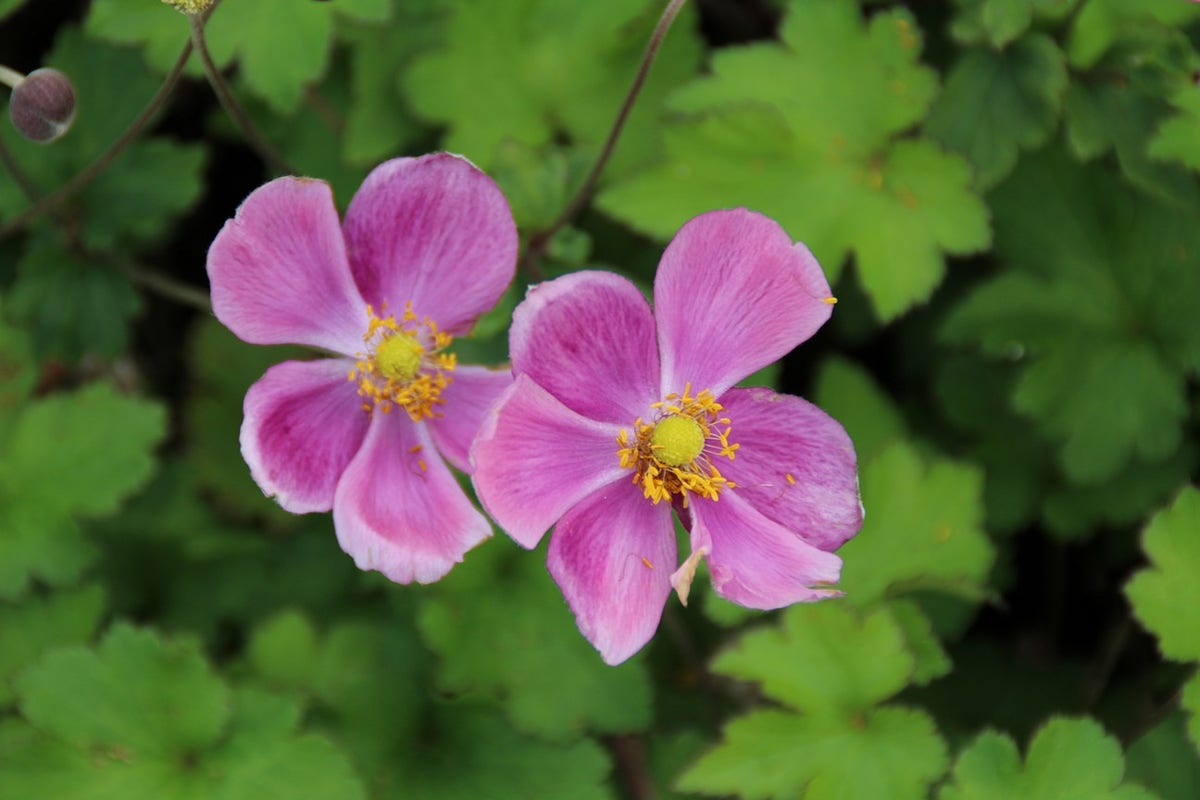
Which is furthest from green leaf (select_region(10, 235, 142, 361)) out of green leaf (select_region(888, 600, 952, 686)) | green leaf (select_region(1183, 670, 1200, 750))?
green leaf (select_region(1183, 670, 1200, 750))

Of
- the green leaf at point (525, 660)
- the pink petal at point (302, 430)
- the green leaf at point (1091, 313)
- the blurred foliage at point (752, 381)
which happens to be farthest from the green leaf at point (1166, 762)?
the pink petal at point (302, 430)

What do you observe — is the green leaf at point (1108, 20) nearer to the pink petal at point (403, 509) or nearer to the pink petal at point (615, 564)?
the pink petal at point (615, 564)

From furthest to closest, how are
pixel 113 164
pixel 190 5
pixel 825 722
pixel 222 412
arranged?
pixel 222 412
pixel 113 164
pixel 825 722
pixel 190 5

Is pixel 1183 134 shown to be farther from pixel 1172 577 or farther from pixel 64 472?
pixel 64 472

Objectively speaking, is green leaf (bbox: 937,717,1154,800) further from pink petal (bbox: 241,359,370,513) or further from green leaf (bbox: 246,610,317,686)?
green leaf (bbox: 246,610,317,686)

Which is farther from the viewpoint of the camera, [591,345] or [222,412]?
[222,412]

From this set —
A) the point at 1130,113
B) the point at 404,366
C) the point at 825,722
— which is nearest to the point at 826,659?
the point at 825,722

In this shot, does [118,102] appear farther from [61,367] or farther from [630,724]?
[630,724]
